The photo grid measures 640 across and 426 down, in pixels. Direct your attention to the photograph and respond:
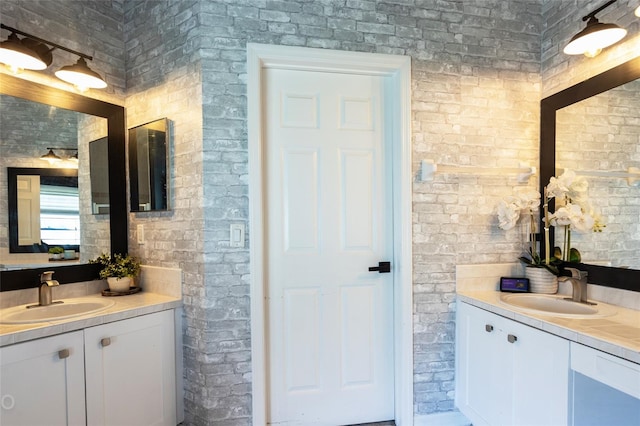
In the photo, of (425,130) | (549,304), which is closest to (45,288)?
(425,130)

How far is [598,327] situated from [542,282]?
64cm

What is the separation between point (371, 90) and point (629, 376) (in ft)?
5.86

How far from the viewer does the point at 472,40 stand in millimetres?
2072

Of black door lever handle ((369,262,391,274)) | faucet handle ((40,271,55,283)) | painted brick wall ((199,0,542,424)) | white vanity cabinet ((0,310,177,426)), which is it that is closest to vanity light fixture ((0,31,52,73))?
painted brick wall ((199,0,542,424))

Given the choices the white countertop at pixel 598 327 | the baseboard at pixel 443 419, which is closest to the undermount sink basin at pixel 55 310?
the baseboard at pixel 443 419

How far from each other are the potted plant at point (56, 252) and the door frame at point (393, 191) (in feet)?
3.65

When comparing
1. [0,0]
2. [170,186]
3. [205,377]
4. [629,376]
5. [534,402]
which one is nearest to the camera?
[629,376]

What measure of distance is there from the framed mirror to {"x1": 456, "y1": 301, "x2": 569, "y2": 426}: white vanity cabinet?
1911 mm

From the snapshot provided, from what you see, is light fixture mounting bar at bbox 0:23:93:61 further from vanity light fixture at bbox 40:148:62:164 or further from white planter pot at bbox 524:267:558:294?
white planter pot at bbox 524:267:558:294

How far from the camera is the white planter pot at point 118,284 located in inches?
77.6

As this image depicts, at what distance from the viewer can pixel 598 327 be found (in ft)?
4.46

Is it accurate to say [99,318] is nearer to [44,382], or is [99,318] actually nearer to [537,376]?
[44,382]

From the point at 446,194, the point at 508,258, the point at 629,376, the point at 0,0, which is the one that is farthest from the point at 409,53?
the point at 0,0

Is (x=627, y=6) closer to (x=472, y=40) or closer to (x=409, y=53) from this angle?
(x=472, y=40)
